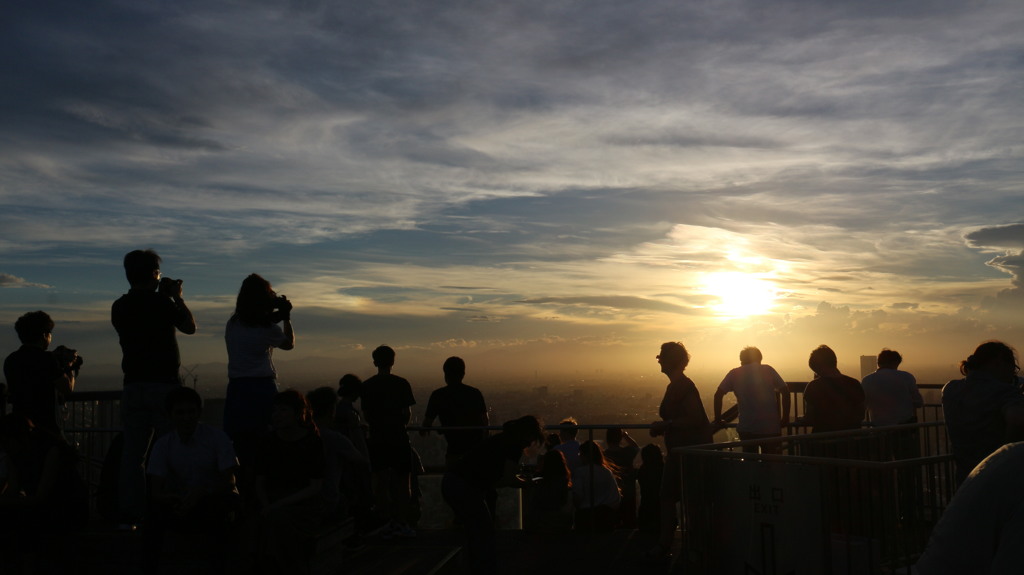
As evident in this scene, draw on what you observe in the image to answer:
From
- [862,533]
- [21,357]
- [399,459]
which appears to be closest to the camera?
[862,533]

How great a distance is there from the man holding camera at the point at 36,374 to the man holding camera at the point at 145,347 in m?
0.94

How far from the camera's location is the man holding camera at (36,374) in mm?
8203

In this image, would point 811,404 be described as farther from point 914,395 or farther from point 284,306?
point 284,306

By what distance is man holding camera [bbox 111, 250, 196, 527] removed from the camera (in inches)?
301

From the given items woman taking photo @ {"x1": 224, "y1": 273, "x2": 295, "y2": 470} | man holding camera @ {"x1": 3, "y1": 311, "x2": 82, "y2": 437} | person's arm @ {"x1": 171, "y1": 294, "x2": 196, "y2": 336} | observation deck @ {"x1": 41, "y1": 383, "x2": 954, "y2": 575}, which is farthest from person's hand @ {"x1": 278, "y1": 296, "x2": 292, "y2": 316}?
man holding camera @ {"x1": 3, "y1": 311, "x2": 82, "y2": 437}

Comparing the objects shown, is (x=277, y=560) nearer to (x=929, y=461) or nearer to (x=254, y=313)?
(x=254, y=313)

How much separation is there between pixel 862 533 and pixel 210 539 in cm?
473

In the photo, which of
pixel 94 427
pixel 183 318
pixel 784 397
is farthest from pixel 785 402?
pixel 94 427

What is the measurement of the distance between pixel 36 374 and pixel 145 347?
1357 millimetres

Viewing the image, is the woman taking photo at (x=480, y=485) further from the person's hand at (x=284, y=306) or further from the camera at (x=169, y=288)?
the camera at (x=169, y=288)

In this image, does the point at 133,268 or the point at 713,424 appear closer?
the point at 133,268

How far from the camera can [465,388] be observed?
1066 cm

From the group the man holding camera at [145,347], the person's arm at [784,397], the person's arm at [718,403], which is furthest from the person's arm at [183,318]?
the person's arm at [784,397]

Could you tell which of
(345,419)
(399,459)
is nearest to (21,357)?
(345,419)
